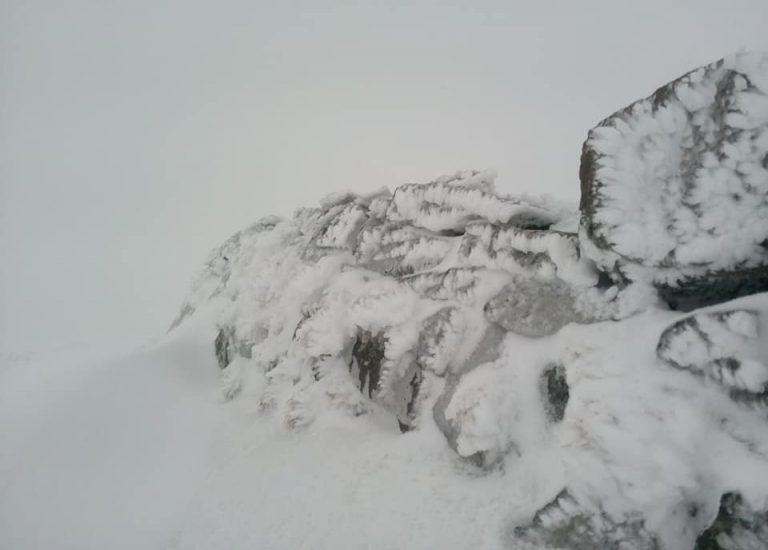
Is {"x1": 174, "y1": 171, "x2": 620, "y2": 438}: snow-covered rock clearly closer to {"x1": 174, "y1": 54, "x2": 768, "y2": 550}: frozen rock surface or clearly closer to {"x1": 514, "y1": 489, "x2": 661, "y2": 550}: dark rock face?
{"x1": 174, "y1": 54, "x2": 768, "y2": 550}: frozen rock surface

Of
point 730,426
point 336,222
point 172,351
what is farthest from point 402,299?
point 172,351

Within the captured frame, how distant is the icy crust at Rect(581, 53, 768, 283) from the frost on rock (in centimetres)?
1

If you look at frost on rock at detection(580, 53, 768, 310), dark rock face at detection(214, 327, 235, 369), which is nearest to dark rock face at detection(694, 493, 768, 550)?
frost on rock at detection(580, 53, 768, 310)

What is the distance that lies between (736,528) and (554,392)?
2591mm

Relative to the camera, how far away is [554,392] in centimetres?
667

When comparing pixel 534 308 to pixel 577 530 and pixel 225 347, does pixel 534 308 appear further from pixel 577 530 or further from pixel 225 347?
pixel 225 347

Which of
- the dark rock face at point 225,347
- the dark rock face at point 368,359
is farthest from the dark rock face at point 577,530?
the dark rock face at point 225,347

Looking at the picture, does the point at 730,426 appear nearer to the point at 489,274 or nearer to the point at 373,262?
the point at 489,274

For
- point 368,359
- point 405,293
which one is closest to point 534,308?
point 405,293

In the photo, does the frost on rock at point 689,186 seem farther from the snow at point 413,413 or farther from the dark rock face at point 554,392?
the dark rock face at point 554,392

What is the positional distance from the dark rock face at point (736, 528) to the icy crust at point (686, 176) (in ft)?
9.12

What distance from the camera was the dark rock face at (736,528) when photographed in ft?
13.6

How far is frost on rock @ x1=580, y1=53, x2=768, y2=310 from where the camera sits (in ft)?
18.6

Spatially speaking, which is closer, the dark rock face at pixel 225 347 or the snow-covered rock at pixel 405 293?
the snow-covered rock at pixel 405 293
